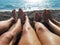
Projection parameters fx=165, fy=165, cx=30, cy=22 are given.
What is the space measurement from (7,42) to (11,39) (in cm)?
12

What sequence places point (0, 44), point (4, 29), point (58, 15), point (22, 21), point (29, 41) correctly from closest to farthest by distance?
point (0, 44) < point (29, 41) < point (4, 29) < point (22, 21) < point (58, 15)

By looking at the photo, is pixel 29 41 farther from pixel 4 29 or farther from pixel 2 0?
pixel 2 0

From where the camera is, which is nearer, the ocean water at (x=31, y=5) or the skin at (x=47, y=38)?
the skin at (x=47, y=38)

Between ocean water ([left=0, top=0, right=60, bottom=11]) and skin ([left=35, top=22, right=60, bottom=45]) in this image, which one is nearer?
skin ([left=35, top=22, right=60, bottom=45])

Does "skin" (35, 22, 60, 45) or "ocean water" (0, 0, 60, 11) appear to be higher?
"skin" (35, 22, 60, 45)

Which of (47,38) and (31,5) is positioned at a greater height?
(47,38)

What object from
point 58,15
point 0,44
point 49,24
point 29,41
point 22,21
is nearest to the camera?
point 0,44

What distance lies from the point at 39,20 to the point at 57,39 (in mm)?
1116

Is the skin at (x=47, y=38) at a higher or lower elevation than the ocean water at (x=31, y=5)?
higher

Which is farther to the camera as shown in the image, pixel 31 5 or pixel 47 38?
pixel 31 5

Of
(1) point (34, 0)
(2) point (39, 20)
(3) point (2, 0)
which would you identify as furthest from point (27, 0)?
(2) point (39, 20)

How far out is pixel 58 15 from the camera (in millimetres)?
3648

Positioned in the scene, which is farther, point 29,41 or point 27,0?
point 27,0

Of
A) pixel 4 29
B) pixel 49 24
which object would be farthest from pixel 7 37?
pixel 49 24
